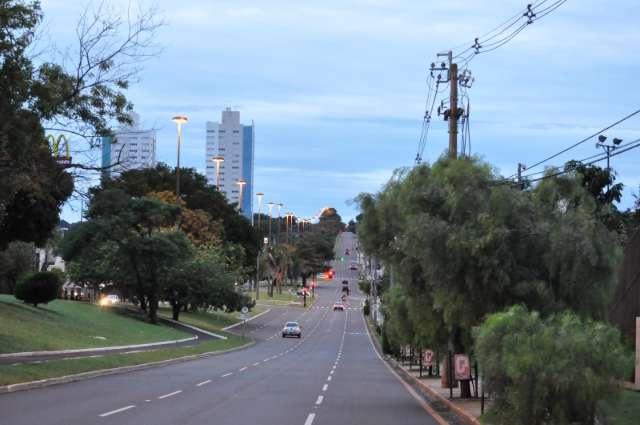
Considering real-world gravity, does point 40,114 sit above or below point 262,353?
above

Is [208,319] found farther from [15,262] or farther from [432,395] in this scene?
[432,395]

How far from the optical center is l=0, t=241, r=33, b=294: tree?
249 feet

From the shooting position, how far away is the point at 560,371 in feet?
39.7

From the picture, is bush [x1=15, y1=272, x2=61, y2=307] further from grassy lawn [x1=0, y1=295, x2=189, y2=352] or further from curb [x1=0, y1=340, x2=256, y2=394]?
curb [x1=0, y1=340, x2=256, y2=394]

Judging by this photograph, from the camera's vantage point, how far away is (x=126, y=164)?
78.2 feet

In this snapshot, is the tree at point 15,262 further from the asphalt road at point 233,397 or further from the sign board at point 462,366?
the sign board at point 462,366

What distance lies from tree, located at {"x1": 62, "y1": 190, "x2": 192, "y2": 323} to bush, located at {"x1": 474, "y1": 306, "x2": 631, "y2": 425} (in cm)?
5517

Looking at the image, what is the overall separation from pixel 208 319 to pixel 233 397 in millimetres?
64055

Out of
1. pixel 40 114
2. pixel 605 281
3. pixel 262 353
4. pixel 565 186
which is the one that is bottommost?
pixel 262 353

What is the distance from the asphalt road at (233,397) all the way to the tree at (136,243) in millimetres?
20875

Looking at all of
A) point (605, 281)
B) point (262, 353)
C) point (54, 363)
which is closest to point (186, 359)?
point (262, 353)

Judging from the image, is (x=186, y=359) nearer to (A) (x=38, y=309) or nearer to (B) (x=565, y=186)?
(A) (x=38, y=309)

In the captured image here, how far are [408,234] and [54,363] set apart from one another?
1585cm

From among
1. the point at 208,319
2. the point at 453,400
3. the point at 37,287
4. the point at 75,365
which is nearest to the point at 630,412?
the point at 453,400
